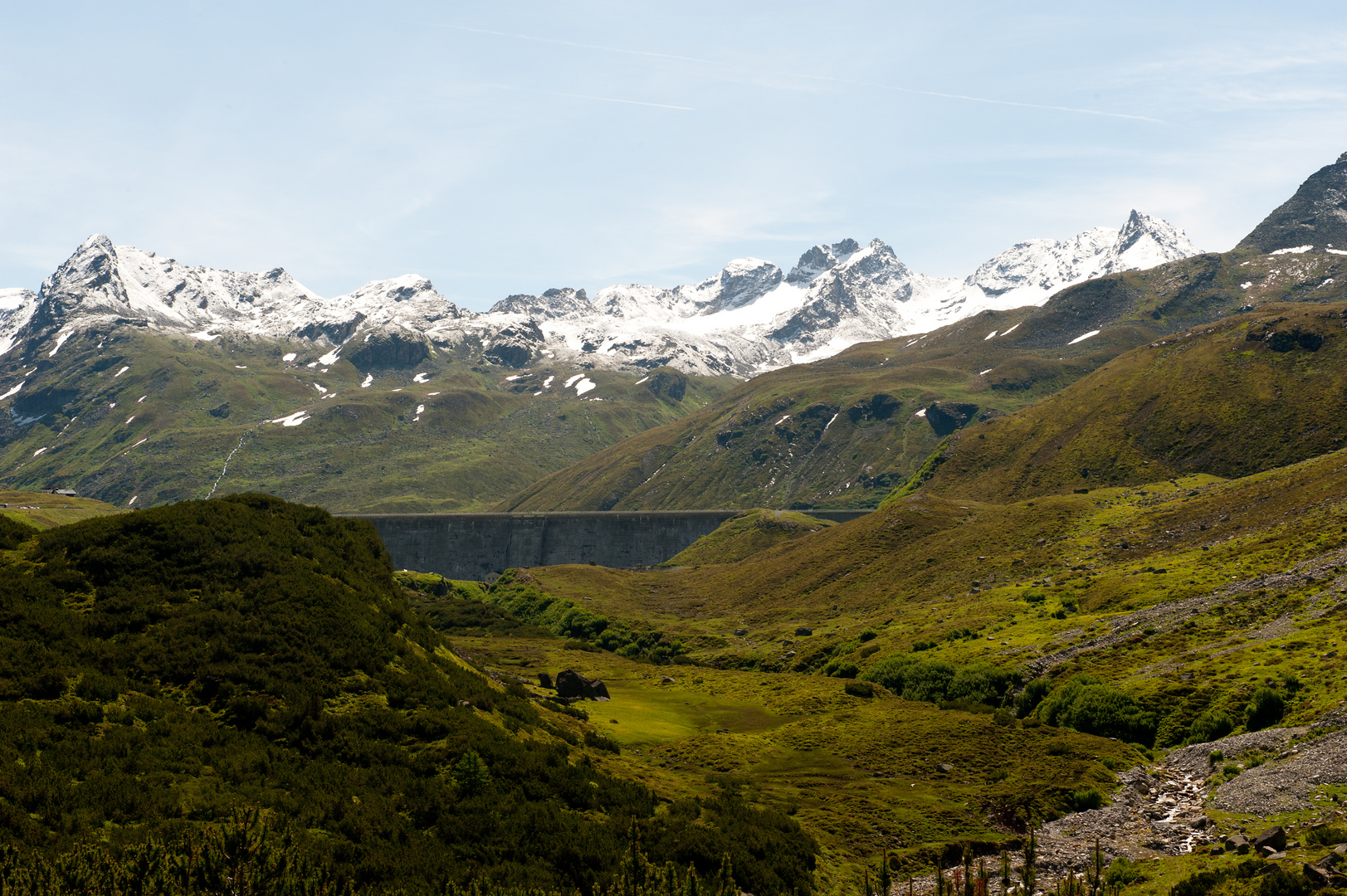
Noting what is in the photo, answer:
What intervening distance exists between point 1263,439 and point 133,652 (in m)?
193

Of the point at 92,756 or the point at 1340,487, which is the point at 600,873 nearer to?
the point at 92,756

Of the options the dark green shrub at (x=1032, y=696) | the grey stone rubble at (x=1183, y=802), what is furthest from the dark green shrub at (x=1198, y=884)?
Result: the dark green shrub at (x=1032, y=696)

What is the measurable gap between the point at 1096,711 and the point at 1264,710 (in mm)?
12158

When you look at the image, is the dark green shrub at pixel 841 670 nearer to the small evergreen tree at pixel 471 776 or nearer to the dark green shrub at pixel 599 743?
the dark green shrub at pixel 599 743

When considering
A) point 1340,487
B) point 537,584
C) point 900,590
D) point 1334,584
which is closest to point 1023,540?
point 900,590

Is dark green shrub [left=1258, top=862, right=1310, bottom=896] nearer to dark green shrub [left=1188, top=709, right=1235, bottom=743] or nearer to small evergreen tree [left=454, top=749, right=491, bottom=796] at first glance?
dark green shrub [left=1188, top=709, right=1235, bottom=743]

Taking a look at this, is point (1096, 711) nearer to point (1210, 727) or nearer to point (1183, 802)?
point (1210, 727)

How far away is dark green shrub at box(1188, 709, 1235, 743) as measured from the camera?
59531mm

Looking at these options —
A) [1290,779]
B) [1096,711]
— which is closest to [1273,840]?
[1290,779]

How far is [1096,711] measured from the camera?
6806 cm

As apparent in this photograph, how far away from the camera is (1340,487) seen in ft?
350

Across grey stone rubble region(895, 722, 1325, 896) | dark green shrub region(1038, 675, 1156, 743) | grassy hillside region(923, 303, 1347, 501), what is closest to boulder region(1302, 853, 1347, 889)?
grey stone rubble region(895, 722, 1325, 896)

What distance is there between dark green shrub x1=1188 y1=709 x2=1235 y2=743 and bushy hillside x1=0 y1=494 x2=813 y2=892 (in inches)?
1321

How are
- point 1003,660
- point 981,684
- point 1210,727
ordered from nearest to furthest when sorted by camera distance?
point 1210,727 → point 981,684 → point 1003,660
